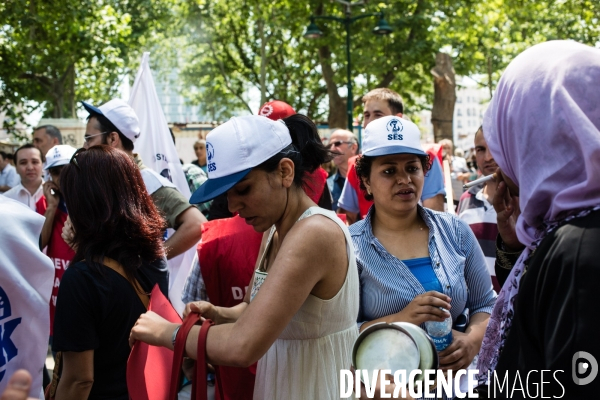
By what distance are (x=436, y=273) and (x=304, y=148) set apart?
2.98 ft

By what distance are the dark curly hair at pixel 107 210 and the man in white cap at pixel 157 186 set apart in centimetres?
117

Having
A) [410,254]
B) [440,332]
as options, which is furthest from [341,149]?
[440,332]

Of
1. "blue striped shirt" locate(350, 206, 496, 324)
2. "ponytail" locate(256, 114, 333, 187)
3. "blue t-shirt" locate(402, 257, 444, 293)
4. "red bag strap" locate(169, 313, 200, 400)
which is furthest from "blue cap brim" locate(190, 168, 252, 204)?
"blue t-shirt" locate(402, 257, 444, 293)

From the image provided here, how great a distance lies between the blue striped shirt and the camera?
2.81m

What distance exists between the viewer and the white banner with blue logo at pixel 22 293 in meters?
2.22

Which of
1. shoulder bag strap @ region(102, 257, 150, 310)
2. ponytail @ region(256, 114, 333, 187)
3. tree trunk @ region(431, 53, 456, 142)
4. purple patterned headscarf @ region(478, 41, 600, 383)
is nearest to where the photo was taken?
purple patterned headscarf @ region(478, 41, 600, 383)

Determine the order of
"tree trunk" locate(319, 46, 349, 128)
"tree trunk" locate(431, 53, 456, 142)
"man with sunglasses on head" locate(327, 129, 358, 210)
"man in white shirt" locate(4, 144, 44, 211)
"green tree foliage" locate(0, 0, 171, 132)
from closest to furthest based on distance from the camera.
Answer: "man with sunglasses on head" locate(327, 129, 358, 210)
"man in white shirt" locate(4, 144, 44, 211)
"tree trunk" locate(431, 53, 456, 142)
"green tree foliage" locate(0, 0, 171, 132)
"tree trunk" locate(319, 46, 349, 128)

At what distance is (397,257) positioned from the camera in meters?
2.94

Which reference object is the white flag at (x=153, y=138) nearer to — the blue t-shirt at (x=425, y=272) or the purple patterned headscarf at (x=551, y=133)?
the blue t-shirt at (x=425, y=272)

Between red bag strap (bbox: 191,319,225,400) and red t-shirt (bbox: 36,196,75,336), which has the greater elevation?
red t-shirt (bbox: 36,196,75,336)

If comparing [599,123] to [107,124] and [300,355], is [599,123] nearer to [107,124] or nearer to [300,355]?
[300,355]

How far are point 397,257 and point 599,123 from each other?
1532mm

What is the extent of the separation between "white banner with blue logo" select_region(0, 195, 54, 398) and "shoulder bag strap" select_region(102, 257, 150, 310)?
11.1 inches

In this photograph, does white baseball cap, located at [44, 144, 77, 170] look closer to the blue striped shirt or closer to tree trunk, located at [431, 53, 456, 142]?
the blue striped shirt
